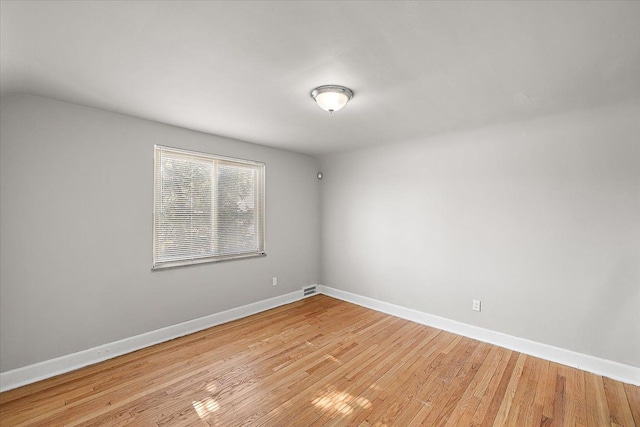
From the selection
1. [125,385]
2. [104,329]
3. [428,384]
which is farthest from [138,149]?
[428,384]

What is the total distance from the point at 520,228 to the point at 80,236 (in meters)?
4.52

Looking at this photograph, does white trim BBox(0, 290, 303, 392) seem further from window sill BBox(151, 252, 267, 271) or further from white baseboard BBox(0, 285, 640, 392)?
window sill BBox(151, 252, 267, 271)

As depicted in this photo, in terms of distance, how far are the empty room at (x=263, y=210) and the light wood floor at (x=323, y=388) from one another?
2 centimetres

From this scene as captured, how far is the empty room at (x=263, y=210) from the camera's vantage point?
162 centimetres

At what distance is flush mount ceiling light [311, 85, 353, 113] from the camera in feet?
7.22

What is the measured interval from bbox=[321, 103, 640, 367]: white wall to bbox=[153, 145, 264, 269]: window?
5.78 feet

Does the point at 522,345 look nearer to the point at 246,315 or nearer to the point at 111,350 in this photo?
the point at 246,315

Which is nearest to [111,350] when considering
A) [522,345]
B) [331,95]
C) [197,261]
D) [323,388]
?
[197,261]

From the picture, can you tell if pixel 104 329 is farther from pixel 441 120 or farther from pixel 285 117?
pixel 441 120

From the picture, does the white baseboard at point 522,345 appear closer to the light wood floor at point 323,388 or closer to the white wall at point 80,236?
the light wood floor at point 323,388

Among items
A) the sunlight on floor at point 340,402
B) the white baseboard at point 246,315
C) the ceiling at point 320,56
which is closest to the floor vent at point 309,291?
A: the white baseboard at point 246,315

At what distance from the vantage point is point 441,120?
3.02 metres

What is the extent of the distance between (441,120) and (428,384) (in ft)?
8.65

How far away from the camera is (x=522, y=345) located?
2936mm
